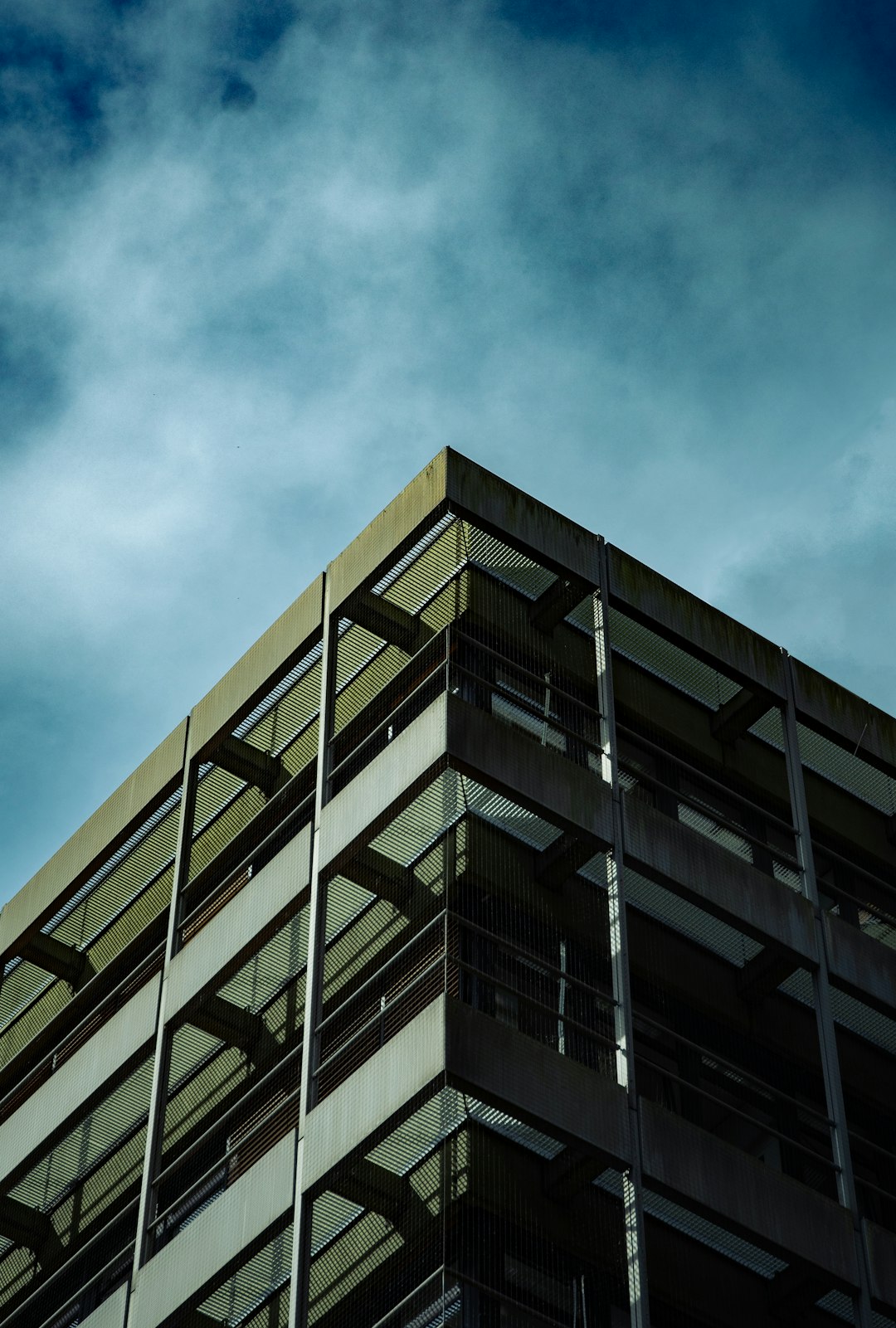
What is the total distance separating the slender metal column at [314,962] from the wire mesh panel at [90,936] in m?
Answer: 4.42

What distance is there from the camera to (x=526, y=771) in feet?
86.8

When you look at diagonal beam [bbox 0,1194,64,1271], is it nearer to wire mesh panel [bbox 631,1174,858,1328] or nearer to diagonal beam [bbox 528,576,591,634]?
wire mesh panel [bbox 631,1174,858,1328]

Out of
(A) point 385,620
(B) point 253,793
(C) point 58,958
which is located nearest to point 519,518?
(A) point 385,620

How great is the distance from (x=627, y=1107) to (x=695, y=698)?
328 inches

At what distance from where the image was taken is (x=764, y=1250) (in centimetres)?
2473

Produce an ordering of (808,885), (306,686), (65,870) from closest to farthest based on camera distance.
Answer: (808,885)
(306,686)
(65,870)

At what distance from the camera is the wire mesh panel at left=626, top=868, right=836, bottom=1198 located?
26094 millimetres

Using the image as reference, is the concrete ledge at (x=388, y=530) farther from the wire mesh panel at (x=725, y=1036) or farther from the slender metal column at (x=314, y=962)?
the wire mesh panel at (x=725, y=1036)

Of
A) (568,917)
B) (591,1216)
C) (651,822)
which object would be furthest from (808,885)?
(591,1216)

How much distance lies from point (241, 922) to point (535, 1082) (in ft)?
21.6

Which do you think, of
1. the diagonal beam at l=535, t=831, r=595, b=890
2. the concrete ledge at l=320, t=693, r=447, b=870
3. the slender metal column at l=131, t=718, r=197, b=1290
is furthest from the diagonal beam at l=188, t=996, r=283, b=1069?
the diagonal beam at l=535, t=831, r=595, b=890

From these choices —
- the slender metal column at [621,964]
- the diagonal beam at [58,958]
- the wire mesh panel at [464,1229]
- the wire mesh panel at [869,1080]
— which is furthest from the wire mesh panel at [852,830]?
the diagonal beam at [58,958]

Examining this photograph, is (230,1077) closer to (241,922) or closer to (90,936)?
(241,922)

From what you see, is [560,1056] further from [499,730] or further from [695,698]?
[695,698]
